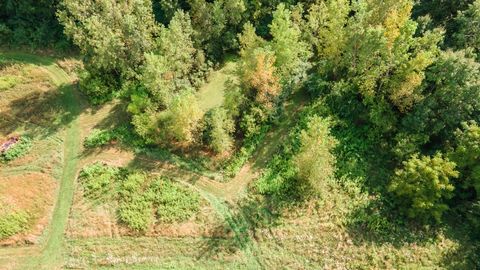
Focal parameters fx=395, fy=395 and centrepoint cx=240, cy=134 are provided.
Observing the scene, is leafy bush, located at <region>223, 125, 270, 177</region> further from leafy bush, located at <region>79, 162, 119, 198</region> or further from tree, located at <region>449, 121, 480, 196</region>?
tree, located at <region>449, 121, 480, 196</region>

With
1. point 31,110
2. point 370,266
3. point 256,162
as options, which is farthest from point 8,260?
point 370,266

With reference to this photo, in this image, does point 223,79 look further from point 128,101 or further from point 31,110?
point 31,110

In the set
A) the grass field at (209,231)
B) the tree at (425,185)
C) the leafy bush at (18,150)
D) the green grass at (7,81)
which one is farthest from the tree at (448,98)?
the green grass at (7,81)

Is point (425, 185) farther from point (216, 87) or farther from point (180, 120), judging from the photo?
point (216, 87)

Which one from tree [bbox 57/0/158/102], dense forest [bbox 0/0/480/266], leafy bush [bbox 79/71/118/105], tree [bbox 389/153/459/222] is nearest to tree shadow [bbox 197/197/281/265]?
dense forest [bbox 0/0/480/266]

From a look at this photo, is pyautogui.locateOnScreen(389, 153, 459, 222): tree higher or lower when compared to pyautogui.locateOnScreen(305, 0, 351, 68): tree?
lower

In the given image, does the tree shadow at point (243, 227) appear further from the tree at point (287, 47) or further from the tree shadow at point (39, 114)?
the tree shadow at point (39, 114)
